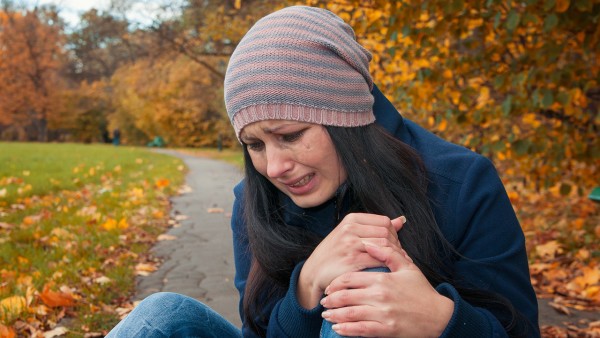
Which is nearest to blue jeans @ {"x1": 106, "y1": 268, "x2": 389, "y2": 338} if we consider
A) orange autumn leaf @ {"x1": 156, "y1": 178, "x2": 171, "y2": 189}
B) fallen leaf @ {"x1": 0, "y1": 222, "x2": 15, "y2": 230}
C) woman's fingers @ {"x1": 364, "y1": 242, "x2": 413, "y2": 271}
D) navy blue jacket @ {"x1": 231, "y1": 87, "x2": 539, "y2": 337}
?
navy blue jacket @ {"x1": 231, "y1": 87, "x2": 539, "y2": 337}

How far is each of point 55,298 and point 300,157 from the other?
6.85 feet

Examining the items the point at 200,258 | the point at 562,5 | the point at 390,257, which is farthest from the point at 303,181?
the point at 200,258

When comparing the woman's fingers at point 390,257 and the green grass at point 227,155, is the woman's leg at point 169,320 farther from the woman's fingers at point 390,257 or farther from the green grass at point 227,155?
the green grass at point 227,155

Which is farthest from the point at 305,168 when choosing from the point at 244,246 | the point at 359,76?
the point at 244,246

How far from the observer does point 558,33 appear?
163 inches

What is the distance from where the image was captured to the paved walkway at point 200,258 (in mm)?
3883

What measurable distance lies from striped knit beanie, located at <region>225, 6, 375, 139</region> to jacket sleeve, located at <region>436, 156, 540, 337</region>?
0.37 m

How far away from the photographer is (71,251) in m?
4.45

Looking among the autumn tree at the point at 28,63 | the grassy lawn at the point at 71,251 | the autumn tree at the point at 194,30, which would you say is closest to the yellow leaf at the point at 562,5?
the grassy lawn at the point at 71,251

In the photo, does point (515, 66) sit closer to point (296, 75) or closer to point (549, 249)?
point (549, 249)

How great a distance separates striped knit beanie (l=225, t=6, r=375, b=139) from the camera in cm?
168

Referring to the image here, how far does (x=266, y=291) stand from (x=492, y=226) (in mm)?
701

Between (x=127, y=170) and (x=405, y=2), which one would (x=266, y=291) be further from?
(x=127, y=170)

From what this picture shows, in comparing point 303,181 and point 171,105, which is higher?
point 303,181
